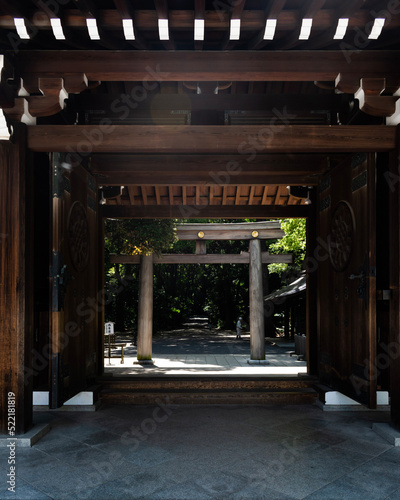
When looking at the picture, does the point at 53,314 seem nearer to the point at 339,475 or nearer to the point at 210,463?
the point at 210,463

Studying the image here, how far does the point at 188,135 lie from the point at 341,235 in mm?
2624

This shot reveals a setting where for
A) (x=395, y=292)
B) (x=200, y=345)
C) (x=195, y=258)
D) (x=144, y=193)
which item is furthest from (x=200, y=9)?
(x=200, y=345)

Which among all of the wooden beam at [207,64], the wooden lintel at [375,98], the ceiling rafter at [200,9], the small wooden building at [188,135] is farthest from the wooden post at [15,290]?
the wooden lintel at [375,98]

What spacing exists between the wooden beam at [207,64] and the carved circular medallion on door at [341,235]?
187cm

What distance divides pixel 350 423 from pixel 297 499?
2.21m

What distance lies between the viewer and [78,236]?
576 centimetres

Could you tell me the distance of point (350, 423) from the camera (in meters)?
5.01

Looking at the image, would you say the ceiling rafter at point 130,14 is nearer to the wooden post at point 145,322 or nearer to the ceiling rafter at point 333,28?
the ceiling rafter at point 333,28

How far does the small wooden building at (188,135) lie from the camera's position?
12.4 feet

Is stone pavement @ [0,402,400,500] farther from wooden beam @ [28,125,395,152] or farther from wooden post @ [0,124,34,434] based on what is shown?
wooden beam @ [28,125,395,152]

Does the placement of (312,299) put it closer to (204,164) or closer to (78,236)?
(204,164)

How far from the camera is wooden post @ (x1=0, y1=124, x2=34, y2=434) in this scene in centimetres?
425

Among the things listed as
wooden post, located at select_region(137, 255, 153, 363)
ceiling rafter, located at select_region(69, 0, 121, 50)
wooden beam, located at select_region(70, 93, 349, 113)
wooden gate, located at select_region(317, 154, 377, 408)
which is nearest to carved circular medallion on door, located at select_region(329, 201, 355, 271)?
Result: wooden gate, located at select_region(317, 154, 377, 408)

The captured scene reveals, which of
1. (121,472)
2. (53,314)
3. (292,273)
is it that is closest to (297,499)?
(121,472)
